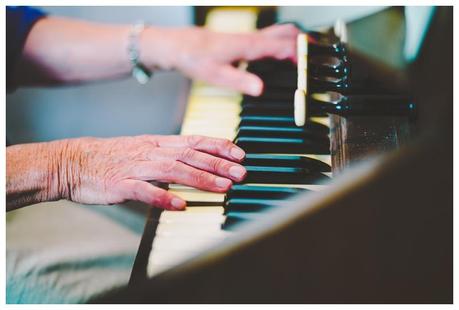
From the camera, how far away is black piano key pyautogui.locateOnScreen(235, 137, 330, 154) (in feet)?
2.79

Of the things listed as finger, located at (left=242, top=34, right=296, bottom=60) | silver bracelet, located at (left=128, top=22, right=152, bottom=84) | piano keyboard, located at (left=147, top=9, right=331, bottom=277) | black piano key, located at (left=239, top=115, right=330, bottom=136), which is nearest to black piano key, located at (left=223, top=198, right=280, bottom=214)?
piano keyboard, located at (left=147, top=9, right=331, bottom=277)

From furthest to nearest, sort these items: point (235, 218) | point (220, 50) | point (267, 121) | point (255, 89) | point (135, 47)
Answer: point (135, 47) < point (220, 50) < point (255, 89) < point (267, 121) < point (235, 218)

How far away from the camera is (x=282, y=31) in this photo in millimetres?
1179

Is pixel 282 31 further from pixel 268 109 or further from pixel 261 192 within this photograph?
pixel 261 192

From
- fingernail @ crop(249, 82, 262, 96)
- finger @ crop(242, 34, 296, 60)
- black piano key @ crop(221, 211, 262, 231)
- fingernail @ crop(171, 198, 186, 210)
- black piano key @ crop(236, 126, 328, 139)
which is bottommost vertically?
black piano key @ crop(221, 211, 262, 231)

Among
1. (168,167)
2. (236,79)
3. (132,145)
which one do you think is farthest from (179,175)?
(236,79)

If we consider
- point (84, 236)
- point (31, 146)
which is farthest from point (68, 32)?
point (84, 236)

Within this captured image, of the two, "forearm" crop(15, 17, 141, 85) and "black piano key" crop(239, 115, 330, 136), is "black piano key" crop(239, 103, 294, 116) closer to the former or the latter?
"black piano key" crop(239, 115, 330, 136)

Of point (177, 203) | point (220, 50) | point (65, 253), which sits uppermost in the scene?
point (220, 50)

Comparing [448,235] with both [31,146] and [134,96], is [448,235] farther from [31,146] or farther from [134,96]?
[134,96]

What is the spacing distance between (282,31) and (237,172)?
530 millimetres

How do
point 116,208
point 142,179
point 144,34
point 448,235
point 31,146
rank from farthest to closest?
point 144,34
point 116,208
point 31,146
point 142,179
point 448,235

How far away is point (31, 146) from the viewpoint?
924mm

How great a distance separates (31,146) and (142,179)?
0.88ft
